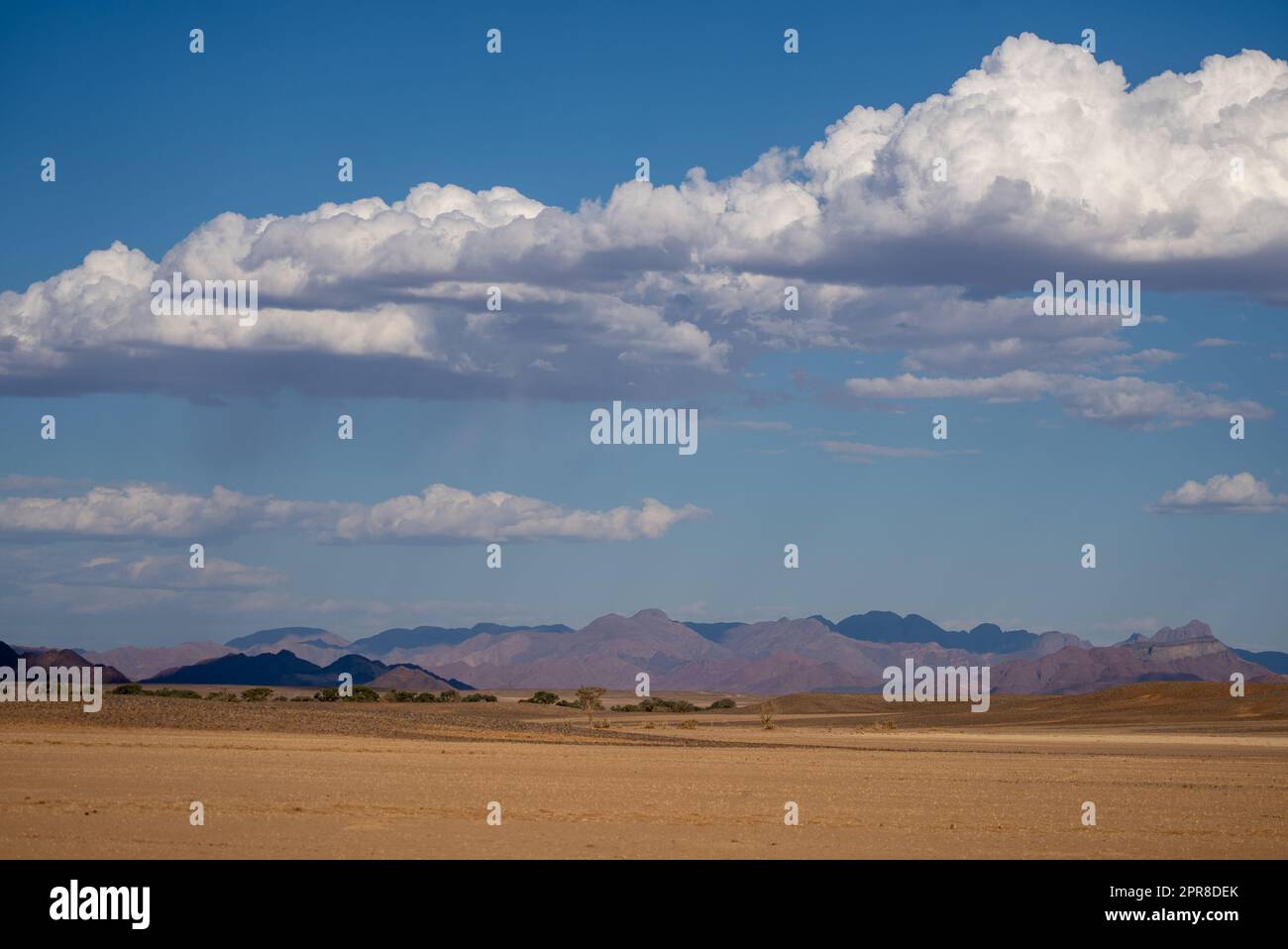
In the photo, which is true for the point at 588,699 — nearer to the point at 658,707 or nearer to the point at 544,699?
the point at 544,699

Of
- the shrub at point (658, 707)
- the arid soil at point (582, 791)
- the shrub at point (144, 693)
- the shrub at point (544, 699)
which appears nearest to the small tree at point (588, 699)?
the shrub at point (544, 699)

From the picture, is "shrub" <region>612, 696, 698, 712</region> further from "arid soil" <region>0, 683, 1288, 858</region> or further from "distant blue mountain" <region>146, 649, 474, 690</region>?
"distant blue mountain" <region>146, 649, 474, 690</region>

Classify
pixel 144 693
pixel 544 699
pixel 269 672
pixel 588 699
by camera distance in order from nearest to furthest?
pixel 144 693
pixel 588 699
pixel 544 699
pixel 269 672

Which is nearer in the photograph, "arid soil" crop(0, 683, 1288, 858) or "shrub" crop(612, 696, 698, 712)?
"arid soil" crop(0, 683, 1288, 858)

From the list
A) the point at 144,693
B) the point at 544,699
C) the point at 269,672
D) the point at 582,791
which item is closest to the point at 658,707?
the point at 544,699

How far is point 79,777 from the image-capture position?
3192 centimetres

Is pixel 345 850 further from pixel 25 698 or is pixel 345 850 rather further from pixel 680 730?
pixel 680 730

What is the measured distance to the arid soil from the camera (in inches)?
925

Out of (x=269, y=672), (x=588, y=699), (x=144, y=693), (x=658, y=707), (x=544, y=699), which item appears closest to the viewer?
(x=144, y=693)

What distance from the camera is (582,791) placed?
3294cm

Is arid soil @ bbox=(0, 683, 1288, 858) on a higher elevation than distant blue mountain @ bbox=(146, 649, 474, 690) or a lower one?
higher

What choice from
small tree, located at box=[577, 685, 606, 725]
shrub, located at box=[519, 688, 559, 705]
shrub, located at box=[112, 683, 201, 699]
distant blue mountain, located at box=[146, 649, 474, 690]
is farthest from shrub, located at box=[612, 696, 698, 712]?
distant blue mountain, located at box=[146, 649, 474, 690]

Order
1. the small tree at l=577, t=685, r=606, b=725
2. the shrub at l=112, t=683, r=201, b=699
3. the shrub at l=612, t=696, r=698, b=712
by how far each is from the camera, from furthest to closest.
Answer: the shrub at l=612, t=696, r=698, b=712 → the small tree at l=577, t=685, r=606, b=725 → the shrub at l=112, t=683, r=201, b=699
